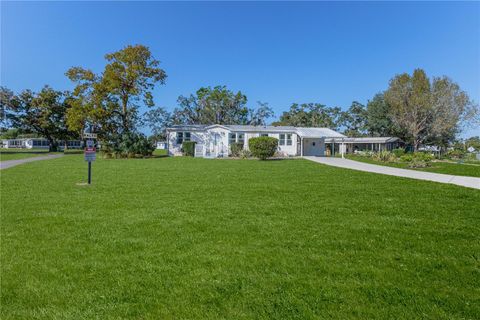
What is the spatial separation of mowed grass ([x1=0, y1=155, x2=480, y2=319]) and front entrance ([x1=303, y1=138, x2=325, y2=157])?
87.2 feet

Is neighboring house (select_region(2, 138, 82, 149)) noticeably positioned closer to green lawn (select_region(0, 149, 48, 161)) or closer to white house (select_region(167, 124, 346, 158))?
green lawn (select_region(0, 149, 48, 161))

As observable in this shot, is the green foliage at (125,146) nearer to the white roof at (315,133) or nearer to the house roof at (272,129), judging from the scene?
the house roof at (272,129)

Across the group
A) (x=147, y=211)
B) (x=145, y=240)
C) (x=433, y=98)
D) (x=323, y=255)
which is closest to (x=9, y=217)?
(x=147, y=211)

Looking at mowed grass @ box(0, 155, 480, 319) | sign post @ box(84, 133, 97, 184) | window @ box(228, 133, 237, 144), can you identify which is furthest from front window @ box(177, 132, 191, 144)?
mowed grass @ box(0, 155, 480, 319)

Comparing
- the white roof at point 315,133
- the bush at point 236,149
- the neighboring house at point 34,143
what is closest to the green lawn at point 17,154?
the bush at point 236,149

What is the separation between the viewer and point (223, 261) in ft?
12.1

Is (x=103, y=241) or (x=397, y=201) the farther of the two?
(x=397, y=201)

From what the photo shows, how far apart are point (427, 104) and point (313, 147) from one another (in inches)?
699

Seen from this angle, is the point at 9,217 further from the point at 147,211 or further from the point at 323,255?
the point at 323,255

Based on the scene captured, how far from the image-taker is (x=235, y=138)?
103 ft

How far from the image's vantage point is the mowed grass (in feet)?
8.90

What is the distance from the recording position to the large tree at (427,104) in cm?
3881

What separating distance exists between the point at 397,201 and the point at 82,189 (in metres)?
8.85

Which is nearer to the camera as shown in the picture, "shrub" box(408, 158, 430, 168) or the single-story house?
"shrub" box(408, 158, 430, 168)
